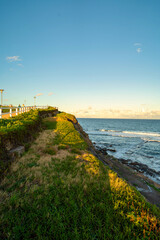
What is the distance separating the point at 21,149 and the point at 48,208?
14.2 ft

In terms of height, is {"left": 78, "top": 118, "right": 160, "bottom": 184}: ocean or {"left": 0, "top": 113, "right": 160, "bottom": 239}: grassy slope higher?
{"left": 0, "top": 113, "right": 160, "bottom": 239}: grassy slope

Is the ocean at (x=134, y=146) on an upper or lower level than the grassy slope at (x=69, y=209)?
lower

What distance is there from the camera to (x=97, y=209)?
3594mm

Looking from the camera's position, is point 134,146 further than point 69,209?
Yes

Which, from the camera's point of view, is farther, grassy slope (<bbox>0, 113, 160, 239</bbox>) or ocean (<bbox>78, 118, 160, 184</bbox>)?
ocean (<bbox>78, 118, 160, 184</bbox>)

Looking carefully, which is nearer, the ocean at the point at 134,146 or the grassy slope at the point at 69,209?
the grassy slope at the point at 69,209

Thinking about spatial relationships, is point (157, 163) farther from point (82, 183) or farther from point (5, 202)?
point (5, 202)

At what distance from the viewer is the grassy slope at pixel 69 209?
2859 millimetres

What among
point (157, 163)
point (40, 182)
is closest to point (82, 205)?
point (40, 182)

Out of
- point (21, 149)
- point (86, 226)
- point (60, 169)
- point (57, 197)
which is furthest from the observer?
point (21, 149)

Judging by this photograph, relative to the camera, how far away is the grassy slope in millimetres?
2859

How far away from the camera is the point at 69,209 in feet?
11.4

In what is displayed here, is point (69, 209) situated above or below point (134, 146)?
above

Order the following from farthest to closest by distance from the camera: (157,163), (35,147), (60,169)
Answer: (157,163)
(35,147)
(60,169)
